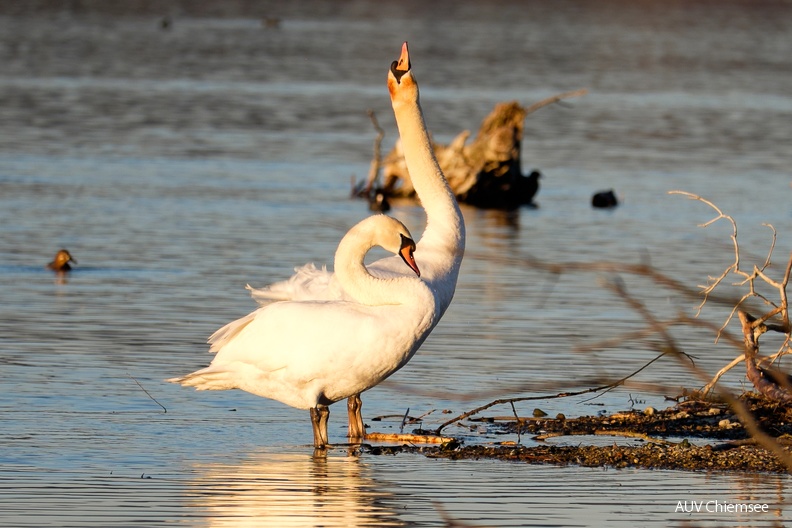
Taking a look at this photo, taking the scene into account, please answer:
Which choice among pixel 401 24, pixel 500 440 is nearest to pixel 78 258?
pixel 500 440

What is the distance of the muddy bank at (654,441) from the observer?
866 cm

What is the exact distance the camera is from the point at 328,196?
74.4 ft

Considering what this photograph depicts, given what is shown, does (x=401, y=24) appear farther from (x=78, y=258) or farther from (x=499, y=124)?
(x=78, y=258)

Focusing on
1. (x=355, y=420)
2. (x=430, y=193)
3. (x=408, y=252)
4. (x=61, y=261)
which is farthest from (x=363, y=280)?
(x=61, y=261)

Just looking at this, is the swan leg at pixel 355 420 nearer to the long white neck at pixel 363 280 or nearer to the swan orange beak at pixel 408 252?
the long white neck at pixel 363 280

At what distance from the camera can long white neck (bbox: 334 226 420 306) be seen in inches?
341

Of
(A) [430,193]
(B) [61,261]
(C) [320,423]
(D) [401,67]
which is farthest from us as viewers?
(B) [61,261]

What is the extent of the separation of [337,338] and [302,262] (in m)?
7.87

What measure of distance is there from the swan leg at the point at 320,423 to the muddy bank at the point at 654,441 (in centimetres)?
24

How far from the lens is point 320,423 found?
9094 mm

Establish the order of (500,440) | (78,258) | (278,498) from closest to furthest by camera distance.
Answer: (278,498)
(500,440)
(78,258)

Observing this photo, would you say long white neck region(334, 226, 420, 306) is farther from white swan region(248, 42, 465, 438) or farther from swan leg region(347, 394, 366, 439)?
swan leg region(347, 394, 366, 439)

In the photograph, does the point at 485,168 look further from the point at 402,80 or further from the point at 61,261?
the point at 402,80

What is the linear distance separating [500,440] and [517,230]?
35.6 feet
